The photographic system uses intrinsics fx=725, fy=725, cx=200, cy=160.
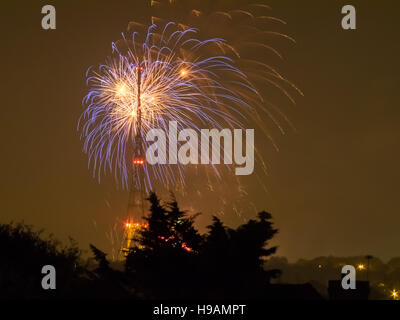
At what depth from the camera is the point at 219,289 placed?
42781mm

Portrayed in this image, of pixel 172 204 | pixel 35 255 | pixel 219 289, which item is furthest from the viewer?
pixel 35 255

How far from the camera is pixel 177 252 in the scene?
46.1 m

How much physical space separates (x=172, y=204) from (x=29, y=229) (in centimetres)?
1433
